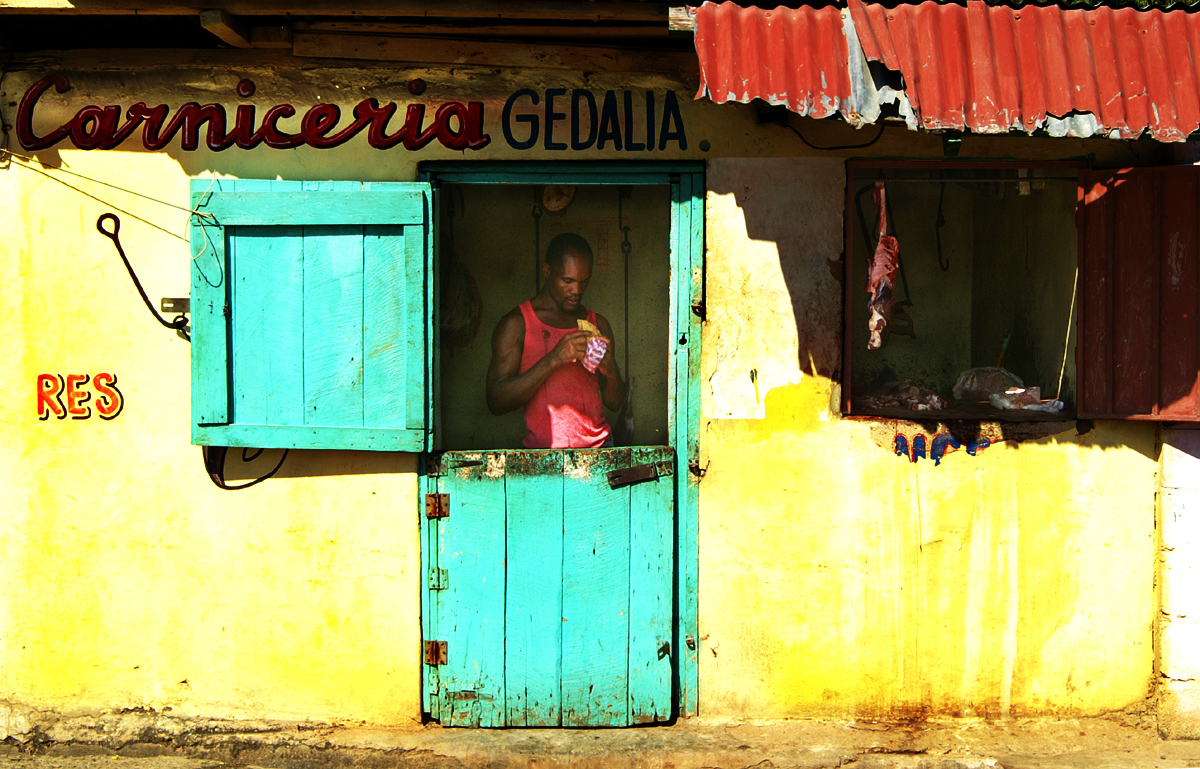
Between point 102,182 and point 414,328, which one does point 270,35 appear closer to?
point 102,182

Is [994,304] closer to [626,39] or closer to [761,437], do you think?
[761,437]

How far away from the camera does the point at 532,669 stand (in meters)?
3.91

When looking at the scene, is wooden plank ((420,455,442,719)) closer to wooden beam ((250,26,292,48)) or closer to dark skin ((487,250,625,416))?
dark skin ((487,250,625,416))

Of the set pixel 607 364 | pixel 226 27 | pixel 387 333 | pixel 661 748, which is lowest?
pixel 661 748

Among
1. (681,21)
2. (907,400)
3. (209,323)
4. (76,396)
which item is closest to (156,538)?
(76,396)

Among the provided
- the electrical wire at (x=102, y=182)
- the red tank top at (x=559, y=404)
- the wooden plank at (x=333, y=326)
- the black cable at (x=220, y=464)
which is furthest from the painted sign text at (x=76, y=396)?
the red tank top at (x=559, y=404)

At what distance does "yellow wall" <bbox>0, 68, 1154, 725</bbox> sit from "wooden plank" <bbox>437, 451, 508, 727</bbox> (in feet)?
0.54

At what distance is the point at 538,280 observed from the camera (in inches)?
191

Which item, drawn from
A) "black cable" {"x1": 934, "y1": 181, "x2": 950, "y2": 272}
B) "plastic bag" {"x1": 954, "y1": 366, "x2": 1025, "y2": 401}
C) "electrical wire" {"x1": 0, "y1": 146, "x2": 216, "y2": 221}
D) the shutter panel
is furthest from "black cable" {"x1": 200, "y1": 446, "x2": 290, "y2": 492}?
"black cable" {"x1": 934, "y1": 181, "x2": 950, "y2": 272}

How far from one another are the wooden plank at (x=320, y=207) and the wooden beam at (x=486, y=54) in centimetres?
67

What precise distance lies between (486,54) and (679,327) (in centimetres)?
148

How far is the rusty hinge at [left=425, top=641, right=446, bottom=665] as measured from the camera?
3900mm

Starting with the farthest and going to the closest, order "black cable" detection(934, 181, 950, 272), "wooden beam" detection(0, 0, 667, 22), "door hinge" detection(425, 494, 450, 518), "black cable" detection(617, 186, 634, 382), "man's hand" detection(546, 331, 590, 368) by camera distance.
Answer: "black cable" detection(934, 181, 950, 272) → "black cable" detection(617, 186, 634, 382) → "man's hand" detection(546, 331, 590, 368) → "door hinge" detection(425, 494, 450, 518) → "wooden beam" detection(0, 0, 667, 22)

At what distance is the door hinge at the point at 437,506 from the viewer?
152 inches
